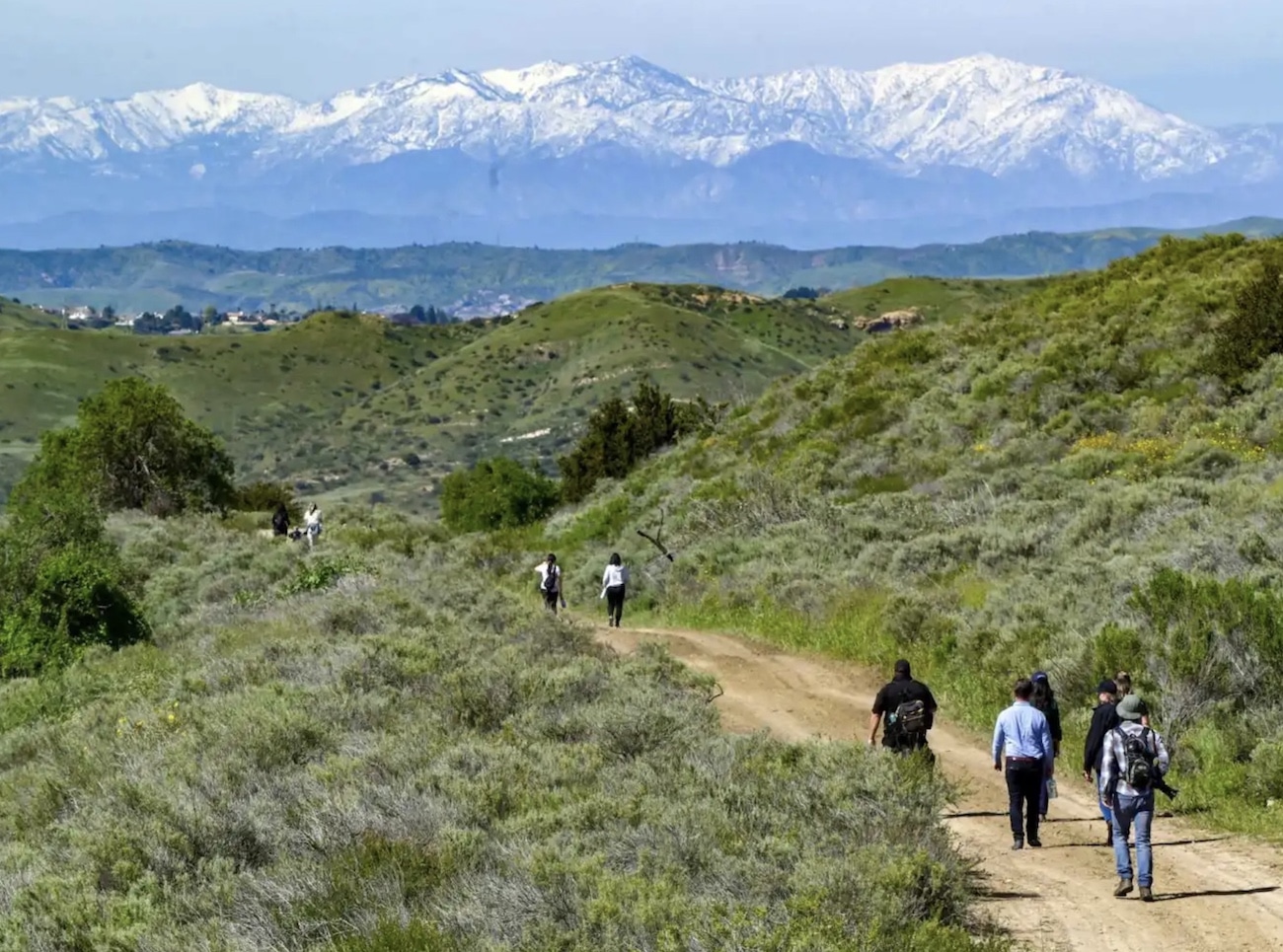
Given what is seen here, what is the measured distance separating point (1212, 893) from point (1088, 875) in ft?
3.03

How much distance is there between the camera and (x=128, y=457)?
43.3 metres

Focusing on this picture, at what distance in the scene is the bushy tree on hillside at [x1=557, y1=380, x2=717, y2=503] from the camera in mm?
46125

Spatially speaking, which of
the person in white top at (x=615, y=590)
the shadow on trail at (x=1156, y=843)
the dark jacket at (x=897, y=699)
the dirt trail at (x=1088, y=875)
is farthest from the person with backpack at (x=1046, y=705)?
the person in white top at (x=615, y=590)

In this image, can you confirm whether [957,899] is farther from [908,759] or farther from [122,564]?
[122,564]

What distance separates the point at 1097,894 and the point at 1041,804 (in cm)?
158

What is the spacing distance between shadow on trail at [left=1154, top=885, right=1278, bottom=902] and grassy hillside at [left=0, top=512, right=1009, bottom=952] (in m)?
1.49

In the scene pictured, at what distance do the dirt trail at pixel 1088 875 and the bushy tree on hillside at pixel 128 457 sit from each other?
32574mm

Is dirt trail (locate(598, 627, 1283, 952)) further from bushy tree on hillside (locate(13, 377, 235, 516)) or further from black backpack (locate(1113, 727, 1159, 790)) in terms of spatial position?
bushy tree on hillside (locate(13, 377, 235, 516))

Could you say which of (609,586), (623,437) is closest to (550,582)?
(609,586)

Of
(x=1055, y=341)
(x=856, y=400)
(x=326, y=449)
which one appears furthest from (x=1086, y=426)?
(x=326, y=449)

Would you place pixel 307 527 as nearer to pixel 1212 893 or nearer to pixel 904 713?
pixel 904 713

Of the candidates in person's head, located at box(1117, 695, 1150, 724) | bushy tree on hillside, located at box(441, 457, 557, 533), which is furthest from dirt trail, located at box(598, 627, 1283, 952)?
bushy tree on hillside, located at box(441, 457, 557, 533)

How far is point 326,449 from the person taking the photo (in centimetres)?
19425

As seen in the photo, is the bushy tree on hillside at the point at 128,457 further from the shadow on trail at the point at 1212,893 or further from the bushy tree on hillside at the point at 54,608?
the shadow on trail at the point at 1212,893
